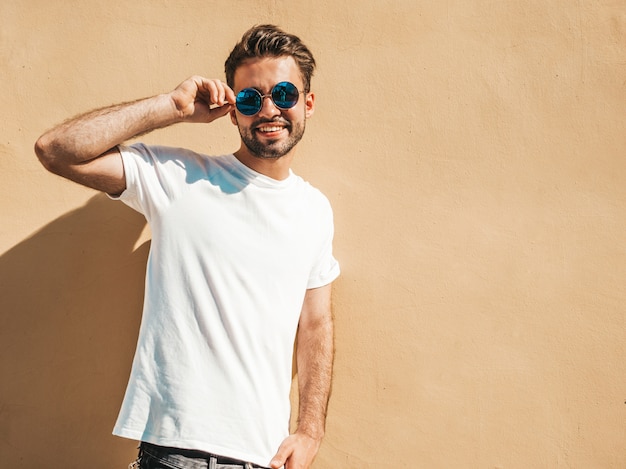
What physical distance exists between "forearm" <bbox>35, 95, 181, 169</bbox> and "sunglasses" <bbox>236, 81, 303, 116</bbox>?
0.97 ft

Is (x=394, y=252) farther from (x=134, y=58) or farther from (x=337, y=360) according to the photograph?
(x=134, y=58)

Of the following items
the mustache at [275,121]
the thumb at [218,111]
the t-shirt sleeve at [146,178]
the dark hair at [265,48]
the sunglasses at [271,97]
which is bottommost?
the t-shirt sleeve at [146,178]

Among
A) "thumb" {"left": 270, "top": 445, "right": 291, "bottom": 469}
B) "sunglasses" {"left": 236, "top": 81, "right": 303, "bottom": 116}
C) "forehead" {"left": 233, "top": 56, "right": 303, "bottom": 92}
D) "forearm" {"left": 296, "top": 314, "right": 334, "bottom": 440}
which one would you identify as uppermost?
"forehead" {"left": 233, "top": 56, "right": 303, "bottom": 92}

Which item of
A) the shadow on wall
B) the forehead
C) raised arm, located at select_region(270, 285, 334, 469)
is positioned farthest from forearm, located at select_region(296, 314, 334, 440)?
the forehead

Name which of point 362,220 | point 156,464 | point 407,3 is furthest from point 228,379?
point 407,3

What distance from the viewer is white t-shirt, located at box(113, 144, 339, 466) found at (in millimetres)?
1955

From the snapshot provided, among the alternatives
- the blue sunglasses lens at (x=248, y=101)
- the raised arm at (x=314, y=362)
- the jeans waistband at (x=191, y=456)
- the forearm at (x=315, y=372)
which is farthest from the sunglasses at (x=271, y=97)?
the jeans waistband at (x=191, y=456)

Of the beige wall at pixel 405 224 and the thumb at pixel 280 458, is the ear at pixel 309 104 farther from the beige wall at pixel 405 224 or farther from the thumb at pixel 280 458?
the thumb at pixel 280 458

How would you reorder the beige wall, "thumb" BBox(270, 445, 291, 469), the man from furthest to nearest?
the beige wall → "thumb" BBox(270, 445, 291, 469) → the man

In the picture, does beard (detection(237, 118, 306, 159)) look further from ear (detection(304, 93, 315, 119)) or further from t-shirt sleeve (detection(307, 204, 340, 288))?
t-shirt sleeve (detection(307, 204, 340, 288))

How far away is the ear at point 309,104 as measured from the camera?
235 cm

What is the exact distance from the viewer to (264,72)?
214 centimetres

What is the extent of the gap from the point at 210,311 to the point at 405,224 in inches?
38.7

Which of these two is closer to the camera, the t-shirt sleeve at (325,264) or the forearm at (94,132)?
the forearm at (94,132)
